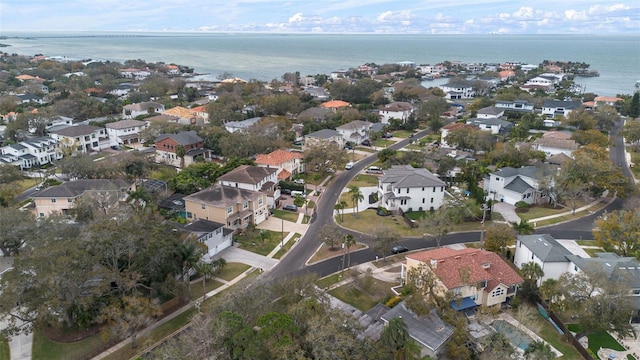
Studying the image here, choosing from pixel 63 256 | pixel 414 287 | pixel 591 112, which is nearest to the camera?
pixel 63 256

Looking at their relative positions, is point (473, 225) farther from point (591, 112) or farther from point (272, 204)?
point (591, 112)

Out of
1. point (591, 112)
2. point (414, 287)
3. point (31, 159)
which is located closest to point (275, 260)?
point (414, 287)

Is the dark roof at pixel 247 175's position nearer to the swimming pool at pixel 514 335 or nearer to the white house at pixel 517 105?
the swimming pool at pixel 514 335

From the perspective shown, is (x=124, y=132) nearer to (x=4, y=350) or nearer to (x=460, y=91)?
(x=4, y=350)

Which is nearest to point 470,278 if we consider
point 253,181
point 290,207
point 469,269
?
point 469,269

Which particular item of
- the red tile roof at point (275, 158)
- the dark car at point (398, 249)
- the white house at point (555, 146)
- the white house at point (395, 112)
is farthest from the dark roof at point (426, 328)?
the white house at point (395, 112)

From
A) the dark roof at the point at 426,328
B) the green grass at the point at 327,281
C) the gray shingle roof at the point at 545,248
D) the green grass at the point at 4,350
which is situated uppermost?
the gray shingle roof at the point at 545,248

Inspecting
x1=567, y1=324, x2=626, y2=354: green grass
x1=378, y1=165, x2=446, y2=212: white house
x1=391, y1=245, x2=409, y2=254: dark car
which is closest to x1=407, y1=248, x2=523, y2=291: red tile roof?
x1=567, y1=324, x2=626, y2=354: green grass
